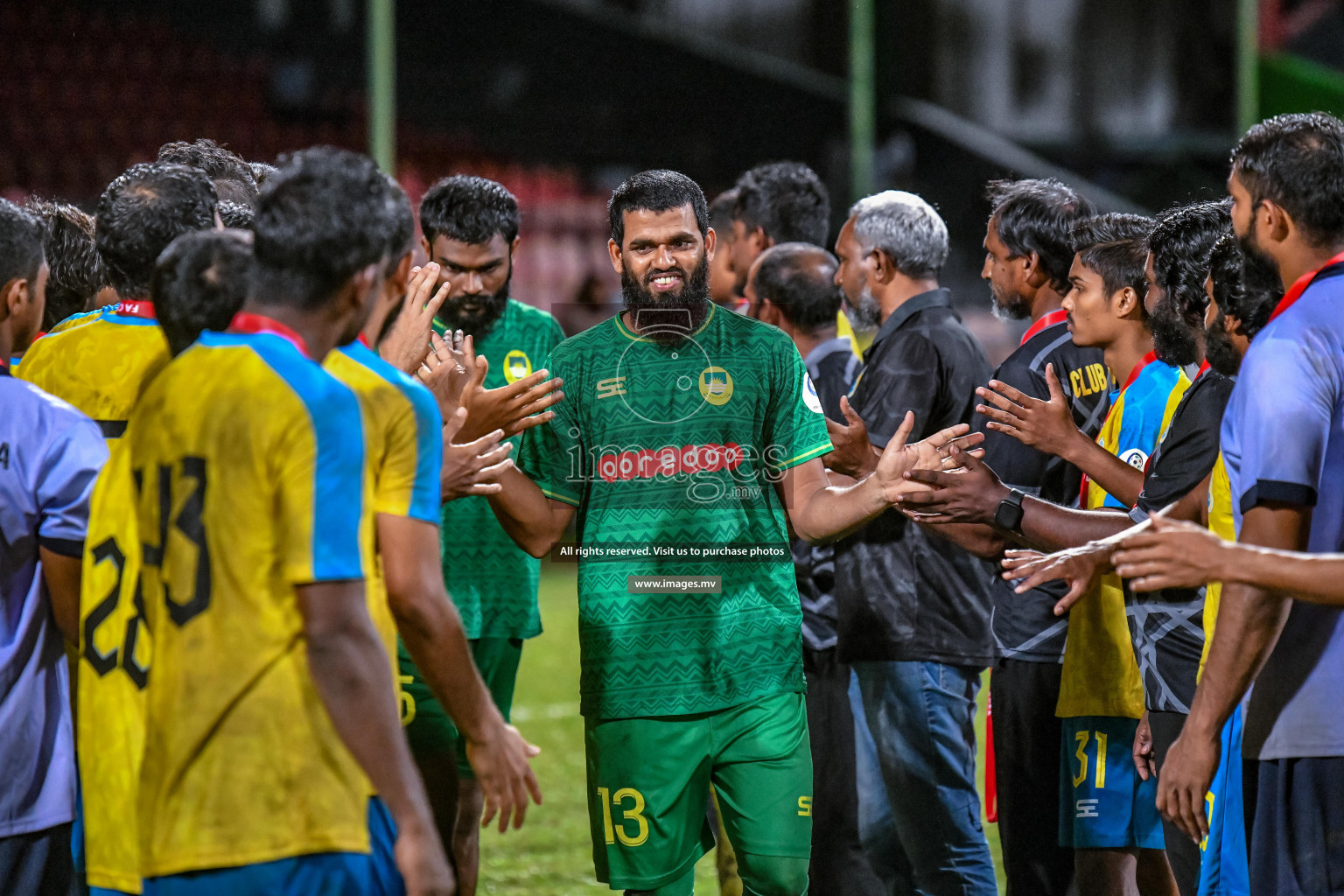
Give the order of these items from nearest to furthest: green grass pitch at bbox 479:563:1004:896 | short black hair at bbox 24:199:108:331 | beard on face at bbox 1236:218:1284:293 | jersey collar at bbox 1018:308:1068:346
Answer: beard on face at bbox 1236:218:1284:293 < short black hair at bbox 24:199:108:331 < jersey collar at bbox 1018:308:1068:346 < green grass pitch at bbox 479:563:1004:896

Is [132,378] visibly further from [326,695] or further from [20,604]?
[326,695]

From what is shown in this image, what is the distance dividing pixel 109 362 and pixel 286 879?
1658mm

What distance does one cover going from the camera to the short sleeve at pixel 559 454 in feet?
12.7

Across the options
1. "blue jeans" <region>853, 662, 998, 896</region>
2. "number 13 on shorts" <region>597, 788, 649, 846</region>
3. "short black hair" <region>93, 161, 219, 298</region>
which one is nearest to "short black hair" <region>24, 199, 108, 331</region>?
"short black hair" <region>93, 161, 219, 298</region>

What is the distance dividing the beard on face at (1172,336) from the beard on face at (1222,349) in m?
0.45

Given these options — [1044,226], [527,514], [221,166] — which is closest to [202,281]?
[527,514]

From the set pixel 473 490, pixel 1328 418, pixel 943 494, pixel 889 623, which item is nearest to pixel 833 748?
pixel 889 623

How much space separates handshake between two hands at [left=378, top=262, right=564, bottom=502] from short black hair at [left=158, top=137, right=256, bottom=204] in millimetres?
780

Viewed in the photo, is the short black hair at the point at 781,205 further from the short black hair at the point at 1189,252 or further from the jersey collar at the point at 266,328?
the jersey collar at the point at 266,328

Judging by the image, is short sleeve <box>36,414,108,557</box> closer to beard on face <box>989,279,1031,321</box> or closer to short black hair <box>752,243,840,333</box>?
short black hair <box>752,243,840,333</box>

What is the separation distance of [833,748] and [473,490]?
6.87 feet

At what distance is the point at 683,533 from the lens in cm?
375

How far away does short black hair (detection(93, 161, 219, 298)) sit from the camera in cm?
330

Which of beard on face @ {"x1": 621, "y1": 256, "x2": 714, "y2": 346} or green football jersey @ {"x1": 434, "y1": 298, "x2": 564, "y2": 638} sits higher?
beard on face @ {"x1": 621, "y1": 256, "x2": 714, "y2": 346}
